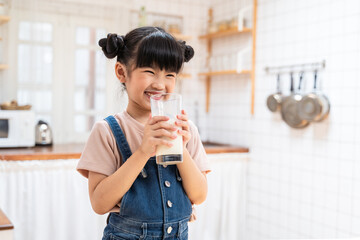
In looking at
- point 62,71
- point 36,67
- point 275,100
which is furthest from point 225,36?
point 36,67

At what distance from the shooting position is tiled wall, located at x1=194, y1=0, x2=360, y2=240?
252 cm

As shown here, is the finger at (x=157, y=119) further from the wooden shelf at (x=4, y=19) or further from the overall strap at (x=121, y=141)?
the wooden shelf at (x=4, y=19)

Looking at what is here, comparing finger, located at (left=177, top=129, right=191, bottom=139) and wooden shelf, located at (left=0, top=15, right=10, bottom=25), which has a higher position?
wooden shelf, located at (left=0, top=15, right=10, bottom=25)

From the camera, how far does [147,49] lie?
110 centimetres

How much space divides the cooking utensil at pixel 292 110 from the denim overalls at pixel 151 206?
1.84m

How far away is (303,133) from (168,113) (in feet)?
6.72

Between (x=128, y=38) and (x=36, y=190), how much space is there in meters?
1.74

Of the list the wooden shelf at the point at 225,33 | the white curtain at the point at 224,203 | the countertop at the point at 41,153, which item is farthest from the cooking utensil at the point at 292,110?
the countertop at the point at 41,153

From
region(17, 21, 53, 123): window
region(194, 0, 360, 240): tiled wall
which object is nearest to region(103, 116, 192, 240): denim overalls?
region(194, 0, 360, 240): tiled wall

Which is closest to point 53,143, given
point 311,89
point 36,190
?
point 36,190

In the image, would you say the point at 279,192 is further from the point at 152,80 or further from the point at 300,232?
the point at 152,80

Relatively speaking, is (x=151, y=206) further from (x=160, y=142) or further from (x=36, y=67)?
(x=36, y=67)

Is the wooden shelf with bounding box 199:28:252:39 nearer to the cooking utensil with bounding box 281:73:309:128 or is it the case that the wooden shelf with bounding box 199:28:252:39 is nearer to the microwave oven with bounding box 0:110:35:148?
the cooking utensil with bounding box 281:73:309:128

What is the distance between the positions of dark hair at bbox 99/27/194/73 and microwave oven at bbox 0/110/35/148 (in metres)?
1.91
